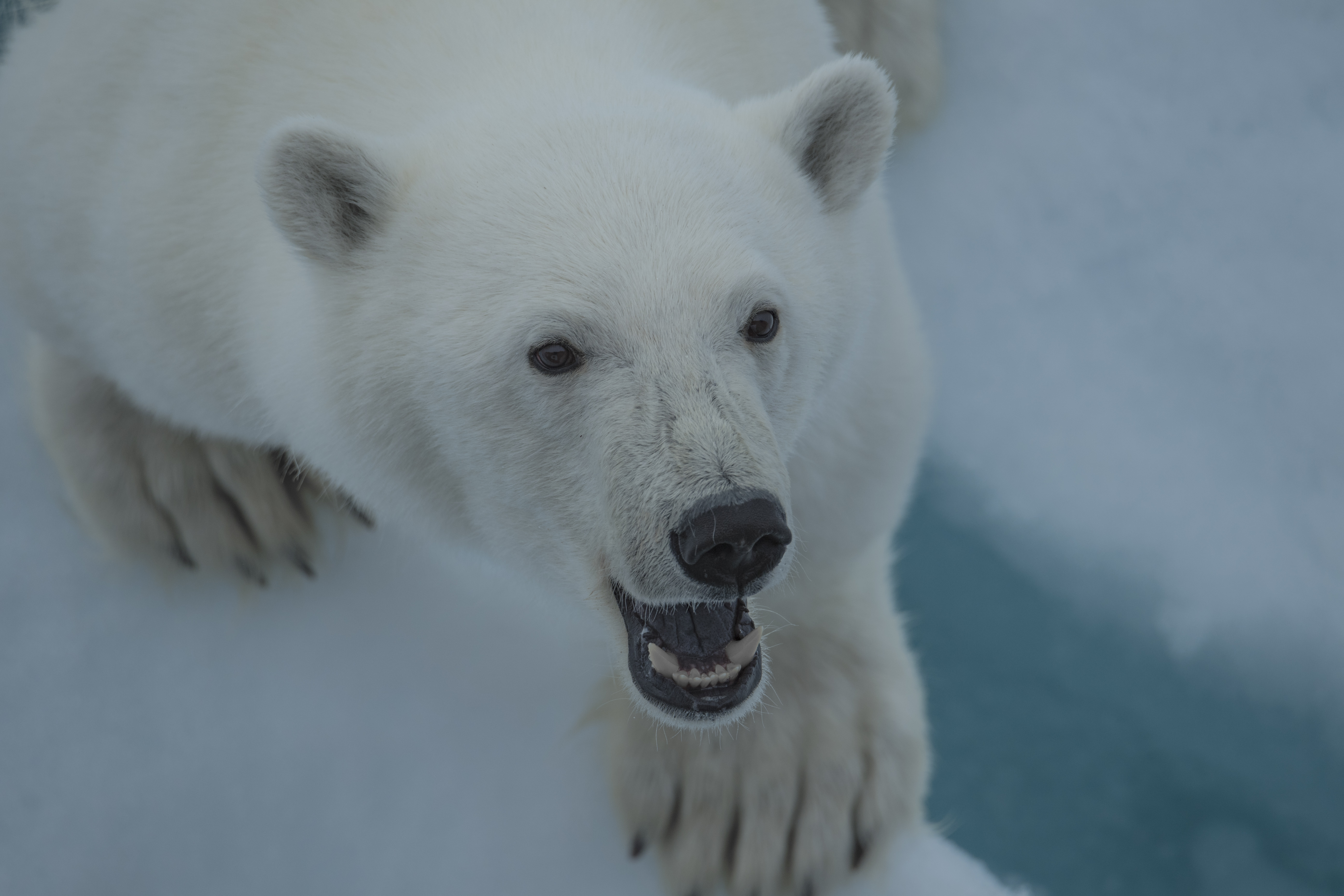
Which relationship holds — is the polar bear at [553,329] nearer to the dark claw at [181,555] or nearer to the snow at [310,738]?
the dark claw at [181,555]

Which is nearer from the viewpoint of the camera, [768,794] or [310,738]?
[768,794]

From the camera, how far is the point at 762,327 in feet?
4.40

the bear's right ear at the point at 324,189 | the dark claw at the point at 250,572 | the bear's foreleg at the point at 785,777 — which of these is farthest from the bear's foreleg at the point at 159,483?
the bear's right ear at the point at 324,189

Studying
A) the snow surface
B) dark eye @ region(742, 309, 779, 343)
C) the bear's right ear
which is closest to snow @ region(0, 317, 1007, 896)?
the bear's right ear

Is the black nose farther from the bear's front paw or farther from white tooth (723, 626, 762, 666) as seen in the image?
the bear's front paw

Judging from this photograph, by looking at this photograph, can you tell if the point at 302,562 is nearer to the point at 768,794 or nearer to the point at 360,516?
the point at 360,516

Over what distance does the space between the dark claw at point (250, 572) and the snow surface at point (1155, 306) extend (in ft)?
5.83

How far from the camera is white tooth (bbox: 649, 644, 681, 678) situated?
4.65ft

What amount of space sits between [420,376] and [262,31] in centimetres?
77

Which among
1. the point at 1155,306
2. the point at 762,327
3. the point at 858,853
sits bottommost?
the point at 858,853

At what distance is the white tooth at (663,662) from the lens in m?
1.42

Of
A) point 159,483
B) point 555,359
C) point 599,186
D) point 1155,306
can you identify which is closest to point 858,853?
point 555,359

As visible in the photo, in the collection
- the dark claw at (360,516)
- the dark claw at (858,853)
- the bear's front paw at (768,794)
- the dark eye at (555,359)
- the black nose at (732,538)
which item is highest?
the dark eye at (555,359)

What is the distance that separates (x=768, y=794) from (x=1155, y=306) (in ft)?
5.98
